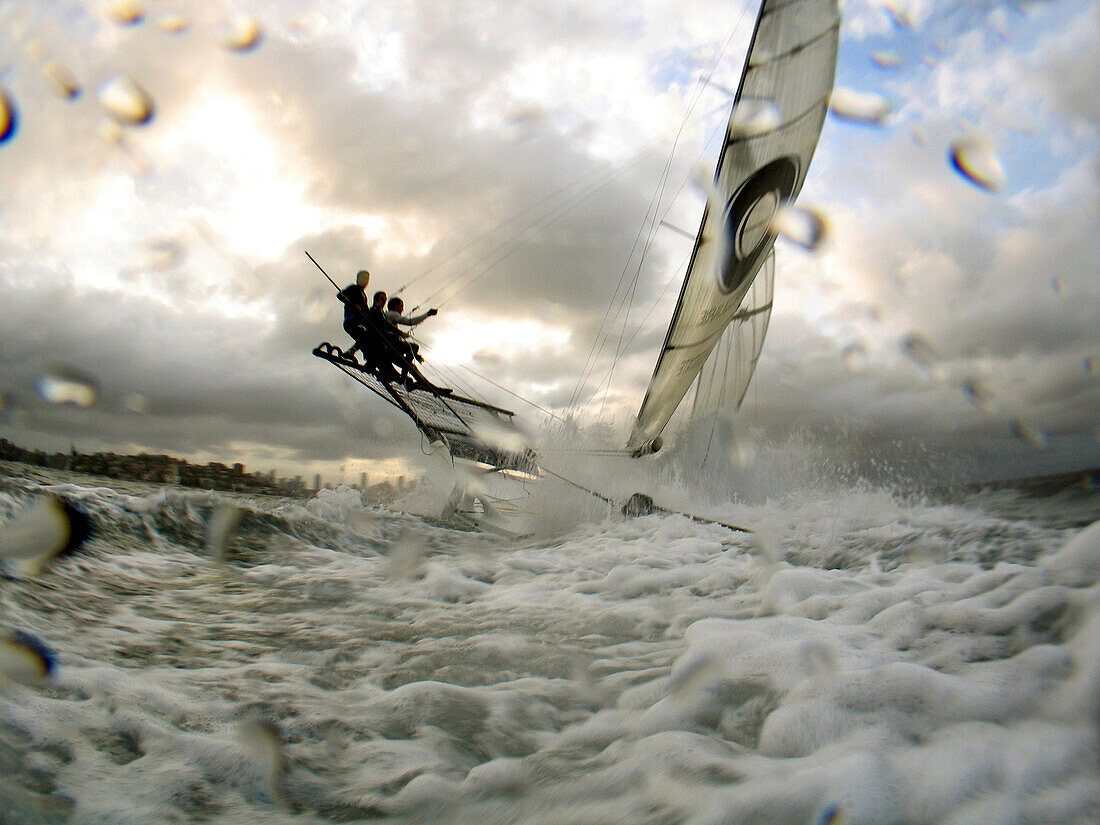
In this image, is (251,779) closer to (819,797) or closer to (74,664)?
(74,664)

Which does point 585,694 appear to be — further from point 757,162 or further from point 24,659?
point 757,162

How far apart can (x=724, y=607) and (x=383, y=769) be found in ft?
7.15

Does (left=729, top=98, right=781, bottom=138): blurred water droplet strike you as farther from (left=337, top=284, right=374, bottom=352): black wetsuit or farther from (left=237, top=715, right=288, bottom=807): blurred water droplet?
(left=237, top=715, right=288, bottom=807): blurred water droplet

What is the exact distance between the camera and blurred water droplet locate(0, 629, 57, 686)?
1875 mm

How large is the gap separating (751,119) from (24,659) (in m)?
9.59

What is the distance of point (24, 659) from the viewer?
2148mm

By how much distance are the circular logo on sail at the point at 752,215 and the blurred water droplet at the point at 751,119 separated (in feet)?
1.74

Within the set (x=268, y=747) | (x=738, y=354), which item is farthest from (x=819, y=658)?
(x=738, y=354)

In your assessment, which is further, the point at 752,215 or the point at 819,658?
the point at 752,215

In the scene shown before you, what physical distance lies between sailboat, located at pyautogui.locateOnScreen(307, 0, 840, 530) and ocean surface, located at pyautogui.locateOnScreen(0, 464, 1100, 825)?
5.44 m

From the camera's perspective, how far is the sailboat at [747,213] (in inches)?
302

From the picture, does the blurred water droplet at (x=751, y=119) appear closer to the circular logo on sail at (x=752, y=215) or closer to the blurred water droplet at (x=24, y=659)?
the circular logo on sail at (x=752, y=215)

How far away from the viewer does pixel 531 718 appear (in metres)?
1.86

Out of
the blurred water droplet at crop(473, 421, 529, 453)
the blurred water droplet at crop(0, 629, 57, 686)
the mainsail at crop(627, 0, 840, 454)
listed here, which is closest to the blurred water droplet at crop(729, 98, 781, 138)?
the mainsail at crop(627, 0, 840, 454)
